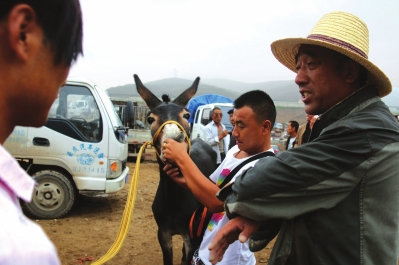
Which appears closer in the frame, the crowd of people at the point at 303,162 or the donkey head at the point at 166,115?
the crowd of people at the point at 303,162

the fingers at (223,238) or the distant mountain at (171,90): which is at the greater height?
the distant mountain at (171,90)

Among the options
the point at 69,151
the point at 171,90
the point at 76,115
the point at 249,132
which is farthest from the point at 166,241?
the point at 171,90

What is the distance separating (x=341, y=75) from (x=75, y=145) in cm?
557

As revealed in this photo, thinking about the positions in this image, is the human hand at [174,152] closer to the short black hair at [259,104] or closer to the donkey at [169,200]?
the short black hair at [259,104]

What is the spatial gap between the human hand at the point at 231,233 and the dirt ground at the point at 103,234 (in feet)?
12.9

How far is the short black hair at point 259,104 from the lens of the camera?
2.55 m

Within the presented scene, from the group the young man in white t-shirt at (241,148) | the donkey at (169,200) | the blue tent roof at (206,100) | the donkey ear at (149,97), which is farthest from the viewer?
the blue tent roof at (206,100)

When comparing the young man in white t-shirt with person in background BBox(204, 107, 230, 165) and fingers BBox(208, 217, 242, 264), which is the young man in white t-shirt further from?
person in background BBox(204, 107, 230, 165)

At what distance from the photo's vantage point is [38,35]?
70 centimetres

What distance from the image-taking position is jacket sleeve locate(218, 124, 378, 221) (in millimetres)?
1322

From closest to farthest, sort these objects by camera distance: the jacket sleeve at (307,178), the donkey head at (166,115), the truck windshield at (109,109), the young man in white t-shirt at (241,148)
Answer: the jacket sleeve at (307,178) → the young man in white t-shirt at (241,148) → the donkey head at (166,115) → the truck windshield at (109,109)

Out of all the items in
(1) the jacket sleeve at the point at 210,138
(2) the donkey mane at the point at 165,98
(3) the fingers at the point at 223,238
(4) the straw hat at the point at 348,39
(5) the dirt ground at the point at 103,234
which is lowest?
(5) the dirt ground at the point at 103,234

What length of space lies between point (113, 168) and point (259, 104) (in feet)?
14.8

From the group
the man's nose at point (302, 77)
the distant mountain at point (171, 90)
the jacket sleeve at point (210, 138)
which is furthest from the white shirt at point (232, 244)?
the distant mountain at point (171, 90)
